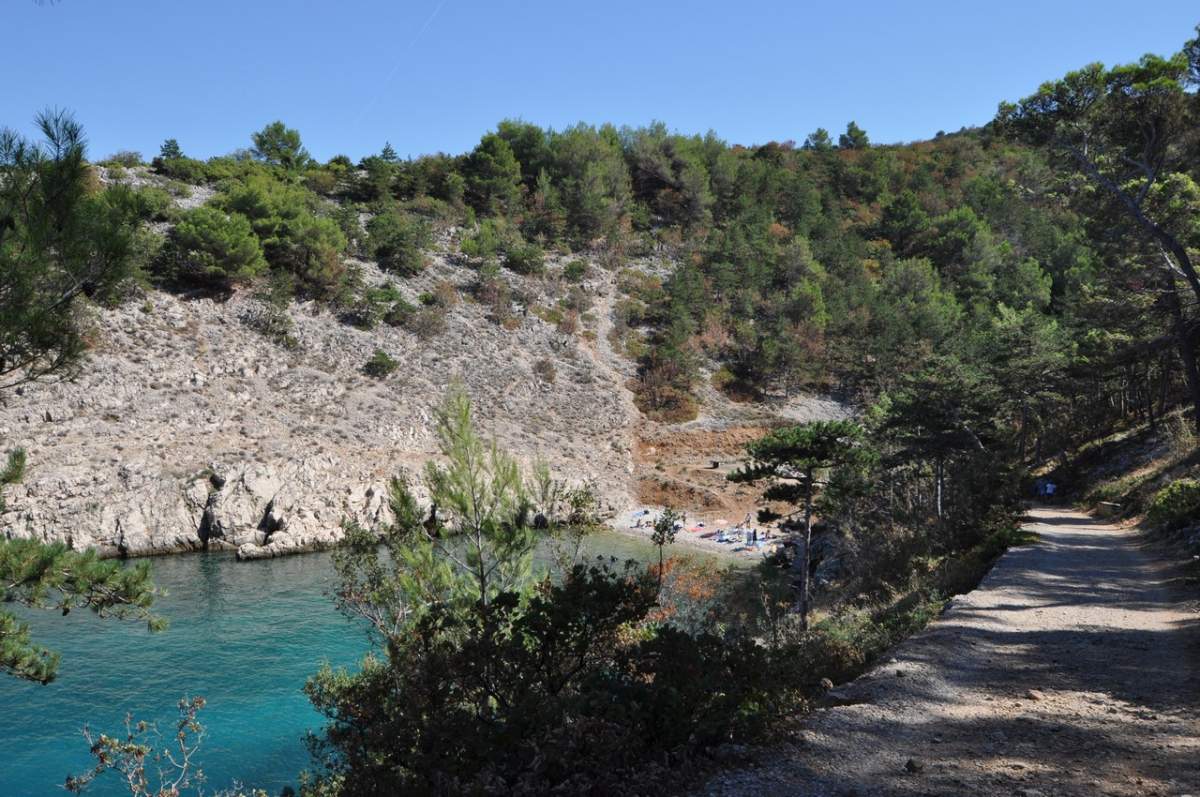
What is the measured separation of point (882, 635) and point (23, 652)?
35.8ft

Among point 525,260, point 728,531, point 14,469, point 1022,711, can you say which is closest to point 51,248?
point 14,469

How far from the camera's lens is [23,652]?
802 cm

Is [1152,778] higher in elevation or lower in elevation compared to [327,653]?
higher

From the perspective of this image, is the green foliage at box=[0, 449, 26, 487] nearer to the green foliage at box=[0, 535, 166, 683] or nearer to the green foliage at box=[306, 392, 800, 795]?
the green foliage at box=[0, 535, 166, 683]

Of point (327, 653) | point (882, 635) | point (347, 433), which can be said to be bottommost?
point (327, 653)

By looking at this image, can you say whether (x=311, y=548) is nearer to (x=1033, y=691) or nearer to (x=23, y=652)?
(x=23, y=652)

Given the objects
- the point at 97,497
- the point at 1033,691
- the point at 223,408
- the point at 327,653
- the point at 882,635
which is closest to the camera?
the point at 1033,691

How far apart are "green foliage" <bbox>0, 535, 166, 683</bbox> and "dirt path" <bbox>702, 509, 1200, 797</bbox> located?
7.75 meters

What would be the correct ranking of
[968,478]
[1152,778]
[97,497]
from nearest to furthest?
[1152,778] → [968,478] → [97,497]

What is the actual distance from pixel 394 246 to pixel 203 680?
37.1m

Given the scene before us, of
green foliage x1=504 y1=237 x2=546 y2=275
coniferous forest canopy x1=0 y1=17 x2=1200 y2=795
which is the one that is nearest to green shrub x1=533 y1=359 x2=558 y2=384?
coniferous forest canopy x1=0 y1=17 x2=1200 y2=795

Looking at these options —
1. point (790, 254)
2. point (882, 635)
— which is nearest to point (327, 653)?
point (882, 635)

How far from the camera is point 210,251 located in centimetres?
3950

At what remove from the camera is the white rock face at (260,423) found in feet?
90.7
